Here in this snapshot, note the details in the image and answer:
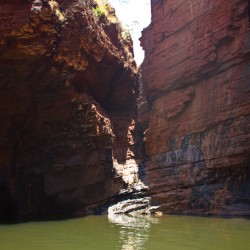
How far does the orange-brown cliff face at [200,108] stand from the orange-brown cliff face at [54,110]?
3399mm

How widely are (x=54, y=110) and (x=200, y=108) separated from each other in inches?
312

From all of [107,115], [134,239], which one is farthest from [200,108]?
[134,239]

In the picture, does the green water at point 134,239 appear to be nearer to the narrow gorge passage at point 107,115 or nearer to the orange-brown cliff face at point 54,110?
the narrow gorge passage at point 107,115

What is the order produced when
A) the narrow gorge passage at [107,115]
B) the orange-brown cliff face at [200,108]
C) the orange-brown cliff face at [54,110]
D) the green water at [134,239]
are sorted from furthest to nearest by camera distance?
1. the orange-brown cliff face at [200,108]
2. the narrow gorge passage at [107,115]
3. the orange-brown cliff face at [54,110]
4. the green water at [134,239]

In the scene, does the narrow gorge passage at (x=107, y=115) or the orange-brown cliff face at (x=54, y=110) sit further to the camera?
the narrow gorge passage at (x=107, y=115)

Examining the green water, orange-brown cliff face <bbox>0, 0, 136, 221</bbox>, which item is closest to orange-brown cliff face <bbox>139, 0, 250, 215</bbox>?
orange-brown cliff face <bbox>0, 0, 136, 221</bbox>

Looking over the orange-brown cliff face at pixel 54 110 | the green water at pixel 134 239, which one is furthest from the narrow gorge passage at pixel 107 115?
the green water at pixel 134 239

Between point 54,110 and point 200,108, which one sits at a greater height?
point 200,108

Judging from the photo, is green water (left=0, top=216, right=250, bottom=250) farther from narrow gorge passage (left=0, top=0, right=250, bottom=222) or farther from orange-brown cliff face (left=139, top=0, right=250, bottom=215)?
orange-brown cliff face (left=139, top=0, right=250, bottom=215)

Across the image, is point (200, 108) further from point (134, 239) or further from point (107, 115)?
point (134, 239)

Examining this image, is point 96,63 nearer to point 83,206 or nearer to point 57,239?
point 83,206

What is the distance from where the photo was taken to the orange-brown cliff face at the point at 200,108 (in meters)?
17.3

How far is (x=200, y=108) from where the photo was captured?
19969mm

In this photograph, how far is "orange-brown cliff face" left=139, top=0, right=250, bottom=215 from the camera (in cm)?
1731
